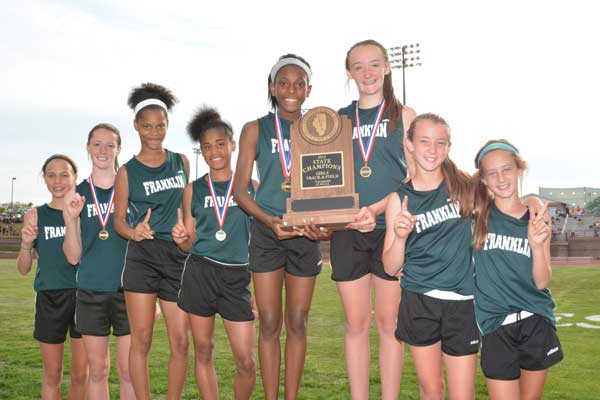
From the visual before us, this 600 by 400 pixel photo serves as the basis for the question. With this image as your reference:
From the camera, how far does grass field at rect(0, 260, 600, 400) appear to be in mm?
6684

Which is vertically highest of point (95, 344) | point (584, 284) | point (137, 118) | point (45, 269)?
point (137, 118)

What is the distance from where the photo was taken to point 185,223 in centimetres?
470

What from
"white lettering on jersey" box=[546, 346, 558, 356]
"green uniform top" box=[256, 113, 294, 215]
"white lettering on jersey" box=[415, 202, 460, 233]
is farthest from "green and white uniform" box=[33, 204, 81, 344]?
"white lettering on jersey" box=[546, 346, 558, 356]

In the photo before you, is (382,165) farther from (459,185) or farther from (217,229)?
(217,229)

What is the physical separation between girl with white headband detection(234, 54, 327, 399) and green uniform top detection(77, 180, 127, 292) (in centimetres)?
122

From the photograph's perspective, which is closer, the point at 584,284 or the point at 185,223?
the point at 185,223

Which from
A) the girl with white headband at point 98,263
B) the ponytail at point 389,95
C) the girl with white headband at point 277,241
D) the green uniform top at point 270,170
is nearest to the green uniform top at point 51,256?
the girl with white headband at point 98,263

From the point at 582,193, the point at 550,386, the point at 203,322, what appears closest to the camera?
the point at 203,322

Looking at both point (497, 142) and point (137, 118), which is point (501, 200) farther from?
point (137, 118)

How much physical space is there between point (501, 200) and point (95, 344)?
3.19m

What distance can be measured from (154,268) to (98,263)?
1.64ft

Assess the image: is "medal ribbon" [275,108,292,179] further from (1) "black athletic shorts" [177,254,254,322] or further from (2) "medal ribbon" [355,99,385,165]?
(1) "black athletic shorts" [177,254,254,322]

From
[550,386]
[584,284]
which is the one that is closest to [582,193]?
[584,284]

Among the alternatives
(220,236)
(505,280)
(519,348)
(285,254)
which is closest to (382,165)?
(285,254)
